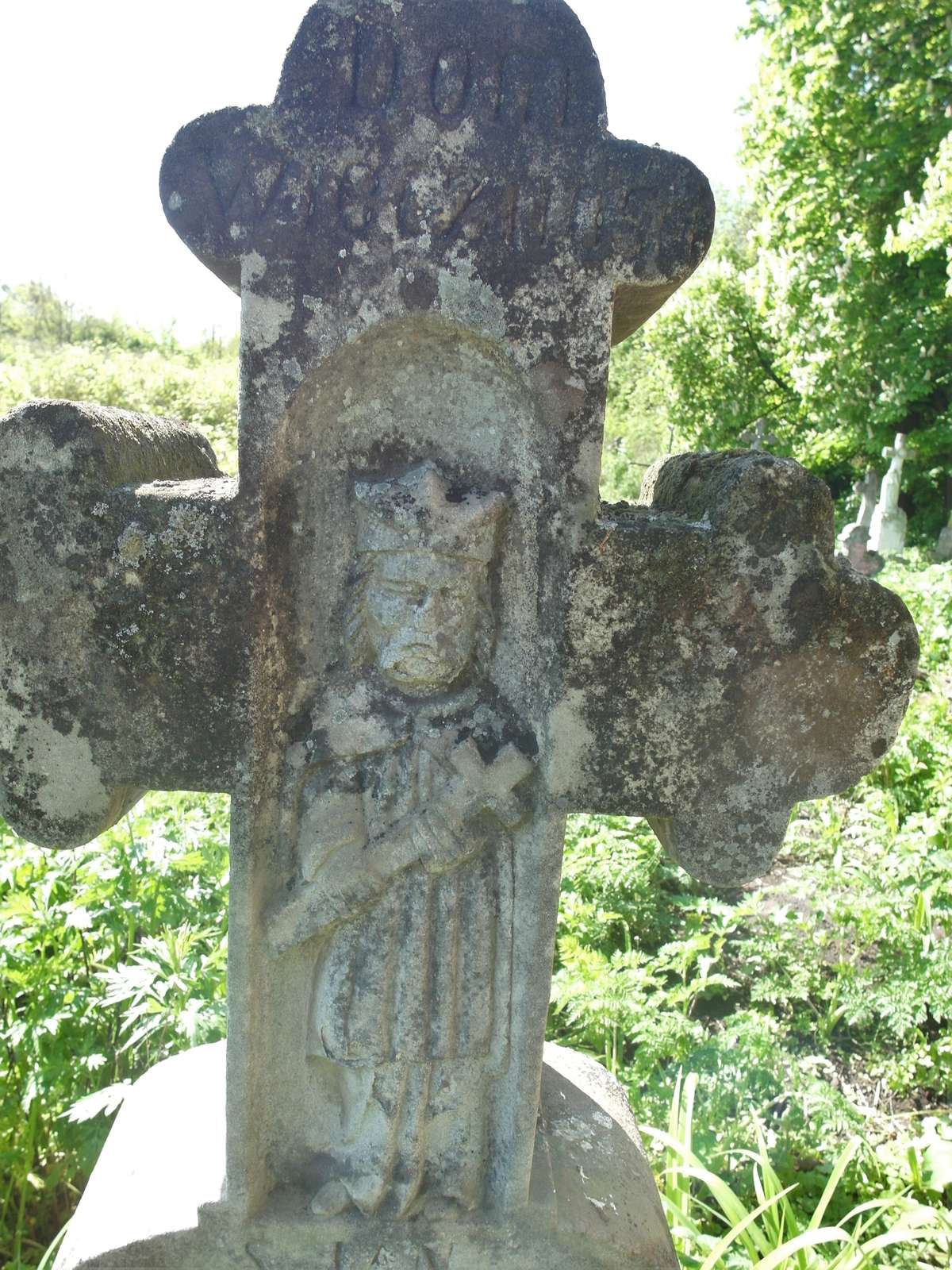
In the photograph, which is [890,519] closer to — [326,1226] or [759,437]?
[759,437]

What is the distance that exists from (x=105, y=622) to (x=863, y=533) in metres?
15.3

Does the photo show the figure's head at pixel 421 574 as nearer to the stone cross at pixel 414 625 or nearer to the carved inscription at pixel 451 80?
the stone cross at pixel 414 625

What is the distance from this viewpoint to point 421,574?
1814 millimetres

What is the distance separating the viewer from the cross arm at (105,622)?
1797 mm

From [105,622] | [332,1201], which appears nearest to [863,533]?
[332,1201]

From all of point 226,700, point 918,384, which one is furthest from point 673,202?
point 918,384

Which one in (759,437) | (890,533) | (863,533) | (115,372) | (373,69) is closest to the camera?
(373,69)

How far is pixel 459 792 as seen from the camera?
6.32 feet

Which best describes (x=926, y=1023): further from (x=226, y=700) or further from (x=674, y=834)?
(x=226, y=700)

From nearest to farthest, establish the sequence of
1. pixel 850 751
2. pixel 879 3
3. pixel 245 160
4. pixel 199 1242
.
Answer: pixel 245 160 → pixel 850 751 → pixel 199 1242 → pixel 879 3

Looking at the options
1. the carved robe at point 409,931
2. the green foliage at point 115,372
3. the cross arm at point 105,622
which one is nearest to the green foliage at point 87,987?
the carved robe at point 409,931

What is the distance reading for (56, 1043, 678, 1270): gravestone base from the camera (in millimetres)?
2109

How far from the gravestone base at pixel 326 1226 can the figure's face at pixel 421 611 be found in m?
1.30

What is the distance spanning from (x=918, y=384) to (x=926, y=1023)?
1376 centimetres
